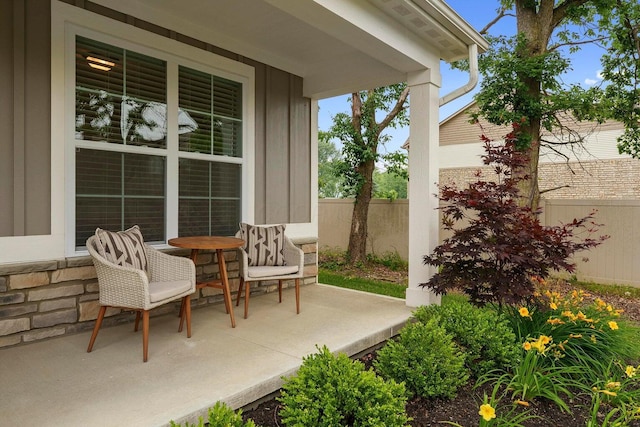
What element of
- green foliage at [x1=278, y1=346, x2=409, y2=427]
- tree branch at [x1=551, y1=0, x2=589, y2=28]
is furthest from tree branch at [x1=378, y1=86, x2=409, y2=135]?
green foliage at [x1=278, y1=346, x2=409, y2=427]

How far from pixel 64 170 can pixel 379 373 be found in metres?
2.71

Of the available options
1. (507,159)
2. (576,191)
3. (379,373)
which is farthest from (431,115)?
(576,191)

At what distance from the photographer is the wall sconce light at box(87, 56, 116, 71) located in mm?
3230

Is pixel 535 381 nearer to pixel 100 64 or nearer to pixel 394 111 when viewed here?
pixel 100 64

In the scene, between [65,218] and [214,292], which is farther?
[214,292]

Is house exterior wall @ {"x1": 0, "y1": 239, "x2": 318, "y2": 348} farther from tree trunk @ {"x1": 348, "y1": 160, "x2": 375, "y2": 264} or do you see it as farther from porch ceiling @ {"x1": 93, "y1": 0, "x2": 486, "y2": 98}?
tree trunk @ {"x1": 348, "y1": 160, "x2": 375, "y2": 264}

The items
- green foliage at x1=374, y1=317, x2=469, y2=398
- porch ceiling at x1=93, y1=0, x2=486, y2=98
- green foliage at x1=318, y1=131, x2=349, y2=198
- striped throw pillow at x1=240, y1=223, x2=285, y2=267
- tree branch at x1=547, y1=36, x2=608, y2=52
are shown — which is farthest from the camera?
green foliage at x1=318, y1=131, x2=349, y2=198

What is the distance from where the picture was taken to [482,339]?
2.59 metres

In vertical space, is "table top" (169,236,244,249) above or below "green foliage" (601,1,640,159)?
below

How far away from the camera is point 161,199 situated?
146 inches

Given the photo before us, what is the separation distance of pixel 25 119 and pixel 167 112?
1.14 metres

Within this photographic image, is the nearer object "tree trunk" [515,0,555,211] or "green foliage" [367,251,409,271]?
"tree trunk" [515,0,555,211]

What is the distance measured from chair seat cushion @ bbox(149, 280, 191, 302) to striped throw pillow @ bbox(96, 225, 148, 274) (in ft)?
0.70

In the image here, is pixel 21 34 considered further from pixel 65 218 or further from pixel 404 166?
pixel 404 166
